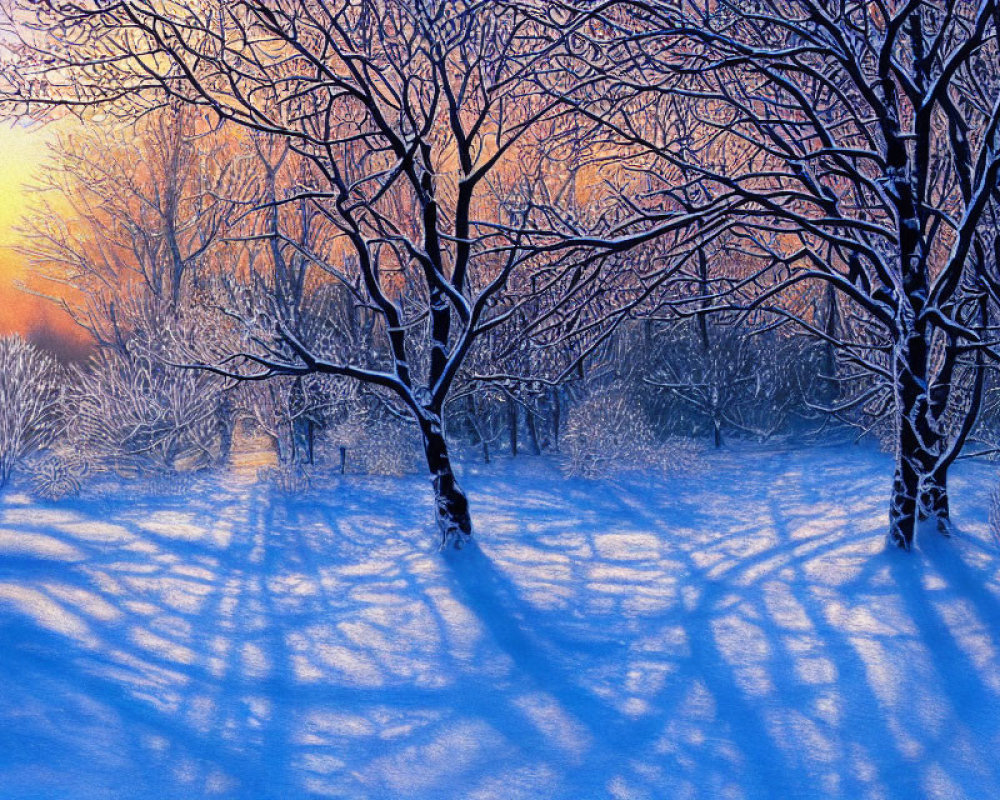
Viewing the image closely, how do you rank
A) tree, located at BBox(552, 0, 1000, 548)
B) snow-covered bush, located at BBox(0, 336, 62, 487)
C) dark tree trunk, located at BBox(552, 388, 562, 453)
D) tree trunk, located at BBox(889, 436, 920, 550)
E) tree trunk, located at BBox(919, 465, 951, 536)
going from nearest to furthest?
tree, located at BBox(552, 0, 1000, 548) → tree trunk, located at BBox(889, 436, 920, 550) → tree trunk, located at BBox(919, 465, 951, 536) → snow-covered bush, located at BBox(0, 336, 62, 487) → dark tree trunk, located at BBox(552, 388, 562, 453)

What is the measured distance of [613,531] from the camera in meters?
8.39

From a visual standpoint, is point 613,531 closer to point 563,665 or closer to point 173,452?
point 563,665

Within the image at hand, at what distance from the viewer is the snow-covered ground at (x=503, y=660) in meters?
3.83

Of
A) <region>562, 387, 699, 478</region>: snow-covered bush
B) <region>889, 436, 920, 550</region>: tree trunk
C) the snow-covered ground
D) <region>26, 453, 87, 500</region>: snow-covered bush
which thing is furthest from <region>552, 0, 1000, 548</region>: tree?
<region>26, 453, 87, 500</region>: snow-covered bush

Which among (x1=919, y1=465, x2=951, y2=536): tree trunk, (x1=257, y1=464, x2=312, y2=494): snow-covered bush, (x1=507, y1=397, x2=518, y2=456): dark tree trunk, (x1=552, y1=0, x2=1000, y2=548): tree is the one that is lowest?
(x1=257, y1=464, x2=312, y2=494): snow-covered bush

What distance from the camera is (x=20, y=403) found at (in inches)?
427

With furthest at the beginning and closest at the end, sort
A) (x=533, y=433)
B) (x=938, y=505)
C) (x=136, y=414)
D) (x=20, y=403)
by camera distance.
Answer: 1. (x=533, y=433)
2. (x=136, y=414)
3. (x=20, y=403)
4. (x=938, y=505)

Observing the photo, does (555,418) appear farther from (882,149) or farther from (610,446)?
(882,149)

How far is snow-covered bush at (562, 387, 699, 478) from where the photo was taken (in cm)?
1198

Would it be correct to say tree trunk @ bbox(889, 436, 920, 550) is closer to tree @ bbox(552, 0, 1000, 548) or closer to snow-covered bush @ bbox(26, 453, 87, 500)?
Answer: tree @ bbox(552, 0, 1000, 548)

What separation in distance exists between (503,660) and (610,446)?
279 inches

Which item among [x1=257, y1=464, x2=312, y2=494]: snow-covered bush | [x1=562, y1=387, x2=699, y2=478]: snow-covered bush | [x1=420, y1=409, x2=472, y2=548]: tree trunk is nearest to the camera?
[x1=420, y1=409, x2=472, y2=548]: tree trunk

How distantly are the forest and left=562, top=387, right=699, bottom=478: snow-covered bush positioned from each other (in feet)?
0.19

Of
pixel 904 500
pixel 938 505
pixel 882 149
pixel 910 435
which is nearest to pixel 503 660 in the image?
pixel 904 500
